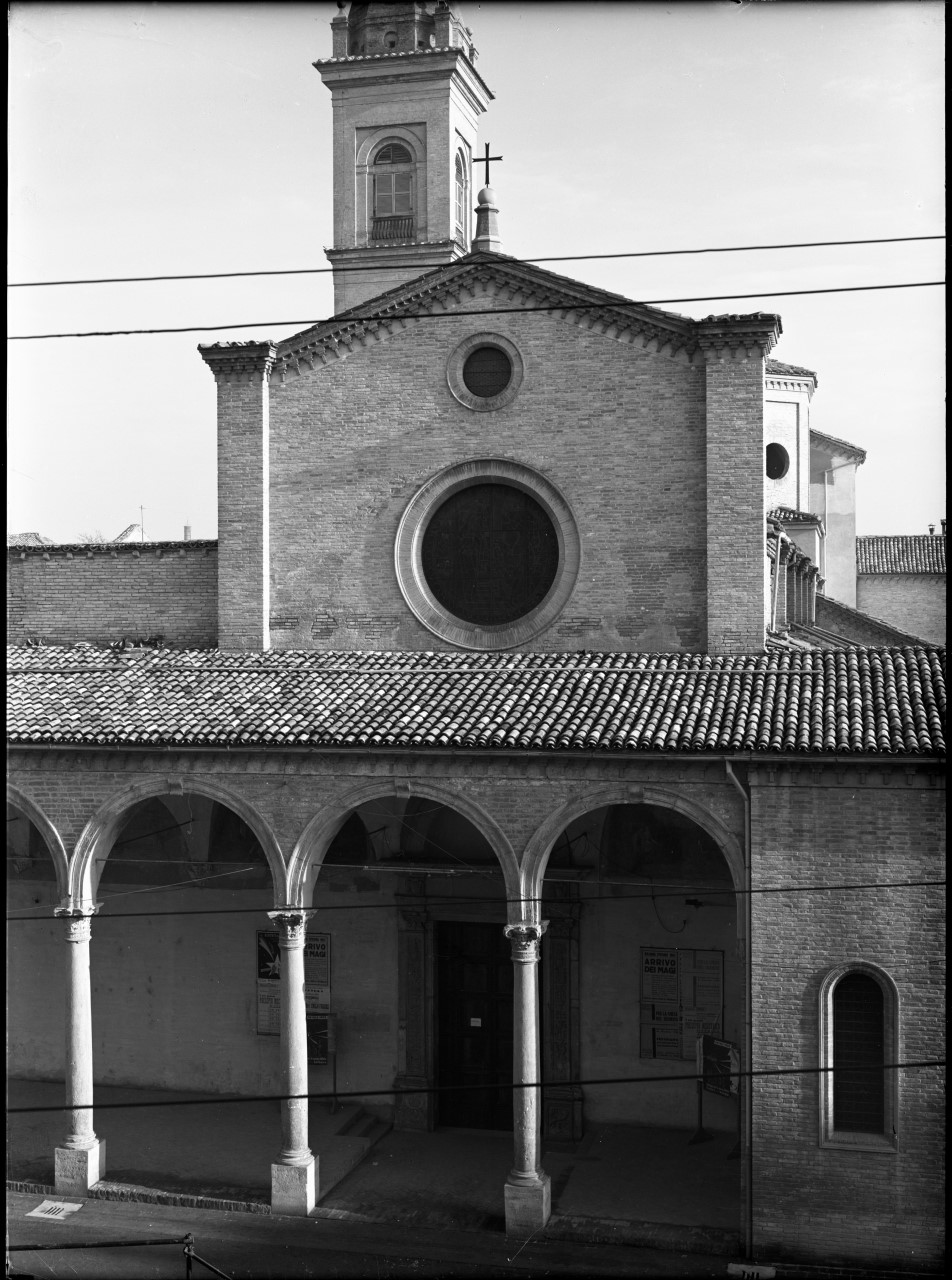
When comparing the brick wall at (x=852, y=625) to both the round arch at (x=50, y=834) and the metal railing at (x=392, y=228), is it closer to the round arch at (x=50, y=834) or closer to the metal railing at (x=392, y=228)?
the metal railing at (x=392, y=228)

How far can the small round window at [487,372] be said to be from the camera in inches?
763

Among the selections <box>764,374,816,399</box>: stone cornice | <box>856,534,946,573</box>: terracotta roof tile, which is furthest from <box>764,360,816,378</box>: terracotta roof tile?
<box>856,534,946,573</box>: terracotta roof tile

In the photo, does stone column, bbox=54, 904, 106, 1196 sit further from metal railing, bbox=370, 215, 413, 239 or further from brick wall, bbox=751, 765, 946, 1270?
metal railing, bbox=370, 215, 413, 239

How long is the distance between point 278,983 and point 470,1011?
275cm

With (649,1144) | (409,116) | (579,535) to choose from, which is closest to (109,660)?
(579,535)

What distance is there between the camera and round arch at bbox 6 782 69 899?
16.3m

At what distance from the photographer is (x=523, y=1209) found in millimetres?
15062

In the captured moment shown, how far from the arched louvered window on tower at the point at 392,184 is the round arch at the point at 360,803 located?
1865cm

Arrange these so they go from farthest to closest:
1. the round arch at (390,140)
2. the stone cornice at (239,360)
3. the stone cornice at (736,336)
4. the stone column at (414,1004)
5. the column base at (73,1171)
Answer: the round arch at (390,140), the stone cornice at (239,360), the stone column at (414,1004), the stone cornice at (736,336), the column base at (73,1171)

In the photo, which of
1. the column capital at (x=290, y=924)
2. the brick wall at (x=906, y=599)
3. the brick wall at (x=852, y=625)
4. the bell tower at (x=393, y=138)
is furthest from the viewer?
the brick wall at (x=906, y=599)

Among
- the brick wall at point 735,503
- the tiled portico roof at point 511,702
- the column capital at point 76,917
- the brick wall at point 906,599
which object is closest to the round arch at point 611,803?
the tiled portico roof at point 511,702

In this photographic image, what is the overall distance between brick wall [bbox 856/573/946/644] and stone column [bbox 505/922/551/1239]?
93.3ft

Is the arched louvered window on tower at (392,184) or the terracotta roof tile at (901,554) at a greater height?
the arched louvered window on tower at (392,184)

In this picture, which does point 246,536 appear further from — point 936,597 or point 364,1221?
point 936,597
